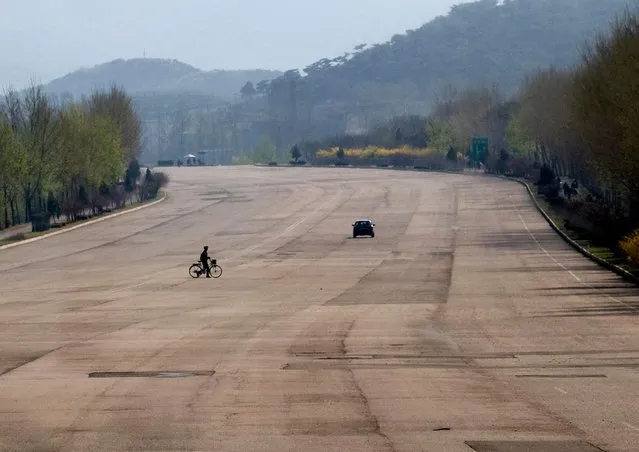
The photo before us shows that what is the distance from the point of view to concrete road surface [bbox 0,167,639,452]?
14.2 m

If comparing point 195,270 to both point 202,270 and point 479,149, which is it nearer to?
point 202,270

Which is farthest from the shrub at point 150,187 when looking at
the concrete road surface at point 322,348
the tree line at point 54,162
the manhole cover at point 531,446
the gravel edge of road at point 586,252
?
the manhole cover at point 531,446

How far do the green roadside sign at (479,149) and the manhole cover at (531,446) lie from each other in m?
129

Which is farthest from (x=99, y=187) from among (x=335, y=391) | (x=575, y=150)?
(x=335, y=391)

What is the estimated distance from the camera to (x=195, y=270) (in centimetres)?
4825

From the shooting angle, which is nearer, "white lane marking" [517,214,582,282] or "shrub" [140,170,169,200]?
"white lane marking" [517,214,582,282]

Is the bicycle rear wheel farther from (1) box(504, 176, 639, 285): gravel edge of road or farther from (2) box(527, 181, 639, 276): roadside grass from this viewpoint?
(2) box(527, 181, 639, 276): roadside grass

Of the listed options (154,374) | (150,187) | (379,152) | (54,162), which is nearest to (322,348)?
(154,374)

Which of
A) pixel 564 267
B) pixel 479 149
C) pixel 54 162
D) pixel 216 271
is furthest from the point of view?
pixel 479 149

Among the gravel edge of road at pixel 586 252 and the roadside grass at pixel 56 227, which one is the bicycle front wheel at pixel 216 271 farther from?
the roadside grass at pixel 56 227

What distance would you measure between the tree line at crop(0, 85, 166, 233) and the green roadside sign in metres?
41.9

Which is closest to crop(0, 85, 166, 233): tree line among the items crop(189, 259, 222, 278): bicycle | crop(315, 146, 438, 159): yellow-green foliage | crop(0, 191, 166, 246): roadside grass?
crop(0, 191, 166, 246): roadside grass

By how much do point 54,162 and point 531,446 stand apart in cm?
7991

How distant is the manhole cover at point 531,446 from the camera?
12734 millimetres
